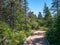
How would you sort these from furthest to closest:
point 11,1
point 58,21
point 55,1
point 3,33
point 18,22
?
point 55,1
point 18,22
point 11,1
point 58,21
point 3,33

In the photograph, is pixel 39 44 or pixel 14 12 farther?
pixel 14 12

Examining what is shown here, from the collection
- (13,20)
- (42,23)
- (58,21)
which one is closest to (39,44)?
(58,21)

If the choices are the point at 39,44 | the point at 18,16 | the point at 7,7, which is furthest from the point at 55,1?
the point at 39,44

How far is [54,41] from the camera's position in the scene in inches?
824

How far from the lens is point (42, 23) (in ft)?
223

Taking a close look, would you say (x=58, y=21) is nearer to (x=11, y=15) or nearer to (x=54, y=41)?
(x=54, y=41)

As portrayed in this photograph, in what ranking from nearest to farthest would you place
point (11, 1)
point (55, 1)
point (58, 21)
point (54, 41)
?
point (58, 21) < point (54, 41) < point (11, 1) < point (55, 1)

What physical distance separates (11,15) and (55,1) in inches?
563

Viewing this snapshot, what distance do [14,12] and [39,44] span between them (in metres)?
12.6

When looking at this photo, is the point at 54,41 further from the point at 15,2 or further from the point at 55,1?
the point at 55,1

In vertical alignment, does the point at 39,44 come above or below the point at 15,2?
below

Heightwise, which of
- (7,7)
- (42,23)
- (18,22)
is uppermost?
(7,7)

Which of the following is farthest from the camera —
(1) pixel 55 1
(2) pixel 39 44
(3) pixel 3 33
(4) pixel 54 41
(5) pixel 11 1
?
(1) pixel 55 1

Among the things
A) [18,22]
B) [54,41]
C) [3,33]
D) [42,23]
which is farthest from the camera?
[42,23]
